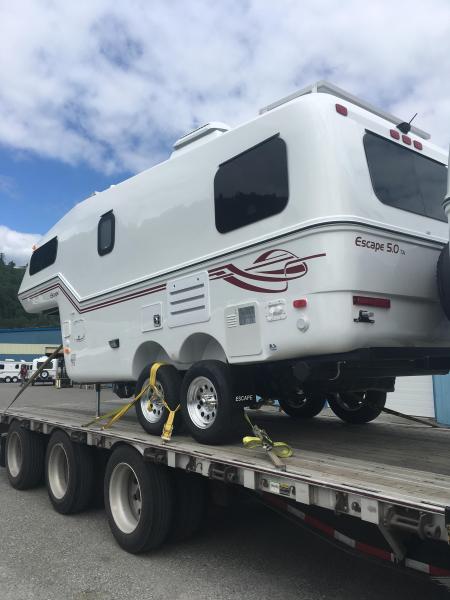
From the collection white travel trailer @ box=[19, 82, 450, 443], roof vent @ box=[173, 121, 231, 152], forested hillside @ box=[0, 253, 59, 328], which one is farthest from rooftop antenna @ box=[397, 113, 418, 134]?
forested hillside @ box=[0, 253, 59, 328]

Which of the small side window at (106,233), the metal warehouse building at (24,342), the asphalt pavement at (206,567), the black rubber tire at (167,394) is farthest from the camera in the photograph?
the metal warehouse building at (24,342)

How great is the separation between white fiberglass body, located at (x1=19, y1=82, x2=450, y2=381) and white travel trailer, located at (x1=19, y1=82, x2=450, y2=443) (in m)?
0.01

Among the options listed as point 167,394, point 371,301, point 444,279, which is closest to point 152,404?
point 167,394

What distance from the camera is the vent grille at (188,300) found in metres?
5.55

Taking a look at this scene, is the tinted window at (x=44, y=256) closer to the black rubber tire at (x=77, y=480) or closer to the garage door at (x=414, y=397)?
the black rubber tire at (x=77, y=480)

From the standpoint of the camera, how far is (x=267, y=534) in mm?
5449

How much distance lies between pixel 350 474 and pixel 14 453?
5.81 meters

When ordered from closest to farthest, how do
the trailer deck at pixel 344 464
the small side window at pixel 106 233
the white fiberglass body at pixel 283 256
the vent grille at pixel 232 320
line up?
the trailer deck at pixel 344 464
the white fiberglass body at pixel 283 256
the vent grille at pixel 232 320
the small side window at pixel 106 233

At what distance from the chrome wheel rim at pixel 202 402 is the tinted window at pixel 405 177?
231 cm

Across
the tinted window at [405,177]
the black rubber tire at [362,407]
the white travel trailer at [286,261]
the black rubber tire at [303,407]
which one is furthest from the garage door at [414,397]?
the tinted window at [405,177]

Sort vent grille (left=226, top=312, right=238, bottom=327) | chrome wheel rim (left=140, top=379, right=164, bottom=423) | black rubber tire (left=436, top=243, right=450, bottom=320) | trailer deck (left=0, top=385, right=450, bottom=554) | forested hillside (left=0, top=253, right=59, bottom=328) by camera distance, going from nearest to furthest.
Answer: trailer deck (left=0, top=385, right=450, bottom=554) → black rubber tire (left=436, top=243, right=450, bottom=320) → vent grille (left=226, top=312, right=238, bottom=327) → chrome wheel rim (left=140, top=379, right=164, bottom=423) → forested hillside (left=0, top=253, right=59, bottom=328)

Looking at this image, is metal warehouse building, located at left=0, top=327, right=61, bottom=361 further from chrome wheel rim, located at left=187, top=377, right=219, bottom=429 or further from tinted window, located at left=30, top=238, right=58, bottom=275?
chrome wheel rim, located at left=187, top=377, right=219, bottom=429

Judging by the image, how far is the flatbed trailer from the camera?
311cm

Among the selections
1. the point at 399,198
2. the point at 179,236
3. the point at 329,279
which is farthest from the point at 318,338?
the point at 179,236
